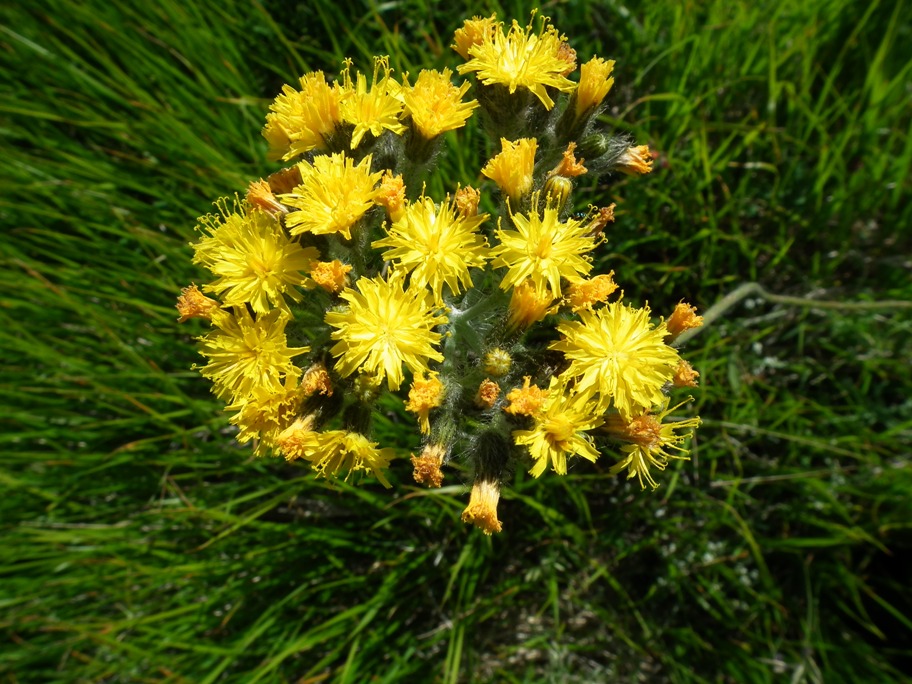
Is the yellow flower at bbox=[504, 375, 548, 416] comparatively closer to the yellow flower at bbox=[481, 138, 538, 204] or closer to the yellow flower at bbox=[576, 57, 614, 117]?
the yellow flower at bbox=[481, 138, 538, 204]

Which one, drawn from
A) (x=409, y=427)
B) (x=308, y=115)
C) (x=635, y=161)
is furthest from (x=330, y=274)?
(x=409, y=427)

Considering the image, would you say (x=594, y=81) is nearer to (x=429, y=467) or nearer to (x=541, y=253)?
(x=541, y=253)

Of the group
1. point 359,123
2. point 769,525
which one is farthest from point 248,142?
point 769,525

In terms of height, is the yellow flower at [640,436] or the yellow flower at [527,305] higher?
the yellow flower at [527,305]

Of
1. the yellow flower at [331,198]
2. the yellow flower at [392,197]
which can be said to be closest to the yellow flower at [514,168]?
the yellow flower at [392,197]

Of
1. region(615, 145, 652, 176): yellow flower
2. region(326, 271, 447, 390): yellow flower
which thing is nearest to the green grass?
region(615, 145, 652, 176): yellow flower

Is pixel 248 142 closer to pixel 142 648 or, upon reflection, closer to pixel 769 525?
pixel 142 648

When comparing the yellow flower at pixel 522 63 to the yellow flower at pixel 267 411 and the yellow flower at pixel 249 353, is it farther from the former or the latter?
the yellow flower at pixel 267 411
